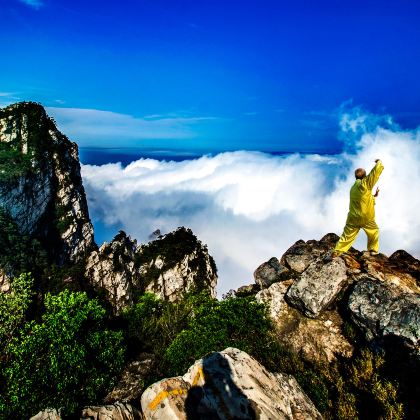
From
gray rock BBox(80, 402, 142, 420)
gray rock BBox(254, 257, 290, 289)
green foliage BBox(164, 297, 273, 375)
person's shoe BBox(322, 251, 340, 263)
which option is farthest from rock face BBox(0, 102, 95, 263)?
person's shoe BBox(322, 251, 340, 263)

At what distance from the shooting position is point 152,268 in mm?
79562

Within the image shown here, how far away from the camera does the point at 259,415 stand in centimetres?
1081

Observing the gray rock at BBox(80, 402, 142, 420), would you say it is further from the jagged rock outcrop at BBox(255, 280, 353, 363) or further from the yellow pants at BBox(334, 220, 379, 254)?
the yellow pants at BBox(334, 220, 379, 254)

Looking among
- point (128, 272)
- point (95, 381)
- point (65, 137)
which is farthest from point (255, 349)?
point (65, 137)

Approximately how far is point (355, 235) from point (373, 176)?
374cm

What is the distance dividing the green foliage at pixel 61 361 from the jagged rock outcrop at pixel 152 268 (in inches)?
1860

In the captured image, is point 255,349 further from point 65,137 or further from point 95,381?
point 65,137

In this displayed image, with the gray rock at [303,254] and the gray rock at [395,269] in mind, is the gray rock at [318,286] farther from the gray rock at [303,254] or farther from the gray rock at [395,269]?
the gray rock at [303,254]

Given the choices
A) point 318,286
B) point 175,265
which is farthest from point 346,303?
point 175,265

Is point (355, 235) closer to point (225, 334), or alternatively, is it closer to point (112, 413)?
point (225, 334)

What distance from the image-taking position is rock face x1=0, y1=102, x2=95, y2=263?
8462 cm

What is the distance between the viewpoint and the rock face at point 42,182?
84.6 m

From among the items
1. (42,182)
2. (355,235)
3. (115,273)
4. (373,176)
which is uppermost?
(373,176)

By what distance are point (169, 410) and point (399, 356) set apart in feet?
33.5
